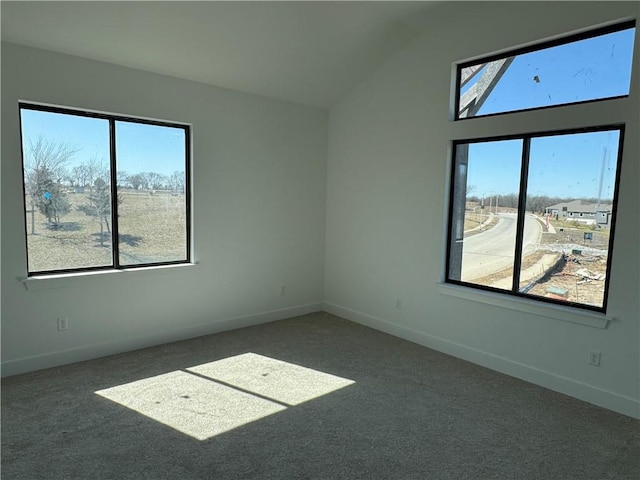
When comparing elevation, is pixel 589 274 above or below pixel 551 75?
below

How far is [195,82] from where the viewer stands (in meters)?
4.13

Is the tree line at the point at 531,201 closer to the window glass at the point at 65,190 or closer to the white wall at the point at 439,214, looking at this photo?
the white wall at the point at 439,214

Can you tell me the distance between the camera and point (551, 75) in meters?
3.38

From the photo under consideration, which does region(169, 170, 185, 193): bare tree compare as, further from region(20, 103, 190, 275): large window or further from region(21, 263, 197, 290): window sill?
region(21, 263, 197, 290): window sill

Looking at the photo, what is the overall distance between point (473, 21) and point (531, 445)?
11.5 feet

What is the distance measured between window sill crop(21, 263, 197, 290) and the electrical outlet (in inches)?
11.4

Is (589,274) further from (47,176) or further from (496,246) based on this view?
(47,176)

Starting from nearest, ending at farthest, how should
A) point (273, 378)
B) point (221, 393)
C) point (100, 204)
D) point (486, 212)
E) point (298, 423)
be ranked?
point (298, 423), point (221, 393), point (273, 378), point (100, 204), point (486, 212)

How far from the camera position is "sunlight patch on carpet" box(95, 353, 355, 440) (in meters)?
2.79

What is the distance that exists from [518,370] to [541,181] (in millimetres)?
1641

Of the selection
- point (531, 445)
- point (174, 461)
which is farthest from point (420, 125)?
point (174, 461)

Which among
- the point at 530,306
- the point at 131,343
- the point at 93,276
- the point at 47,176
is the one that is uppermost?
the point at 47,176

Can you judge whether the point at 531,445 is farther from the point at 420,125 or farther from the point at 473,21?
the point at 473,21

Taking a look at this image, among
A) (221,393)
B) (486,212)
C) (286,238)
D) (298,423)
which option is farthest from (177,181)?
(486,212)
